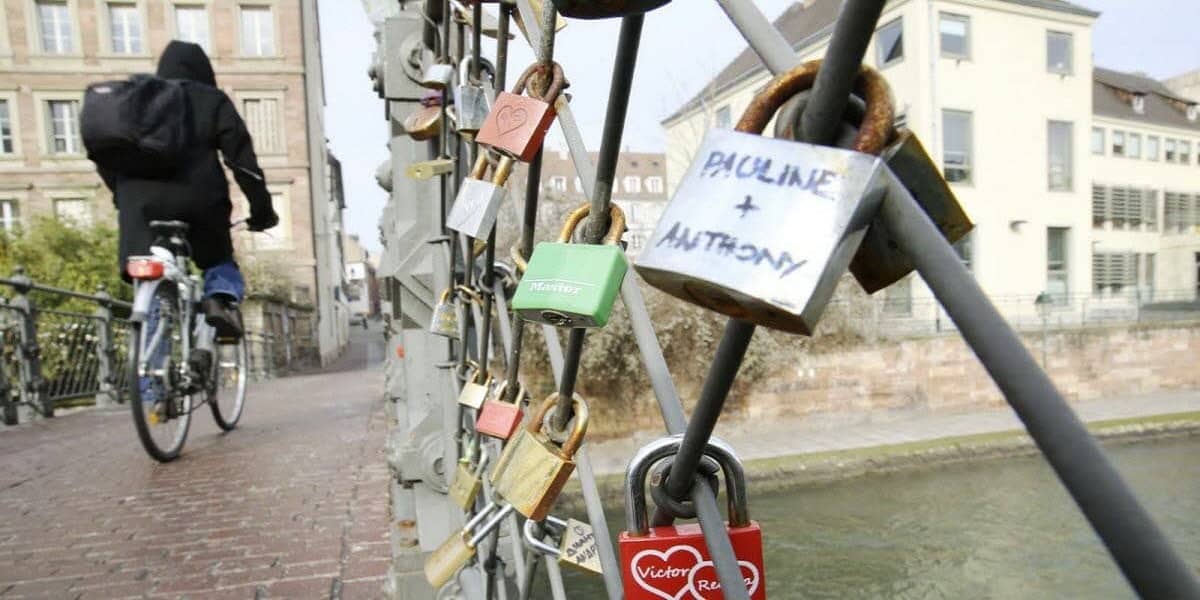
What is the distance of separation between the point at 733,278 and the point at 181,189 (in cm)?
344

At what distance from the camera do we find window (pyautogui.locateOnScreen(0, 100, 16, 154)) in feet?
74.1

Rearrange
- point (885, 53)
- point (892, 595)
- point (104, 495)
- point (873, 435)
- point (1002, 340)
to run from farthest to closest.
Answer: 1. point (885, 53)
2. point (873, 435)
3. point (892, 595)
4. point (104, 495)
5. point (1002, 340)

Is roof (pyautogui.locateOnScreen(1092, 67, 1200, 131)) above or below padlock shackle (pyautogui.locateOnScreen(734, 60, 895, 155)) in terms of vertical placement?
above

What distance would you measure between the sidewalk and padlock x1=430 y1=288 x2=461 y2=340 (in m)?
7.92

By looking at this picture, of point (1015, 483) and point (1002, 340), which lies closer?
point (1002, 340)

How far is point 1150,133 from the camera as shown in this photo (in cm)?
2266

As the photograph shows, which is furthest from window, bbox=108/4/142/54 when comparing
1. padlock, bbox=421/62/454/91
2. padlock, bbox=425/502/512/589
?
padlock, bbox=425/502/512/589

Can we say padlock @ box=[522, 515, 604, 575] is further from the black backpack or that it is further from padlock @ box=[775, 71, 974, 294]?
the black backpack

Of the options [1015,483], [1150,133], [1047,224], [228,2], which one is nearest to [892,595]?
[1015,483]

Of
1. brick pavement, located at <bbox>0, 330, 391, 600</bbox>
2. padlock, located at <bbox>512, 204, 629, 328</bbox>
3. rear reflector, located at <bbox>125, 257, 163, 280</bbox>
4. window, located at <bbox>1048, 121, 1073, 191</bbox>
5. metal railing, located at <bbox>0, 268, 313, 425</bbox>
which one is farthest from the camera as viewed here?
window, located at <bbox>1048, 121, 1073, 191</bbox>

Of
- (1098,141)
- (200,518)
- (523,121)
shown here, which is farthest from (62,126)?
(1098,141)

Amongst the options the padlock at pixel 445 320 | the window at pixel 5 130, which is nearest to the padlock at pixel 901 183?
the padlock at pixel 445 320

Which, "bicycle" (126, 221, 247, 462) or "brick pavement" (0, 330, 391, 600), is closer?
"brick pavement" (0, 330, 391, 600)

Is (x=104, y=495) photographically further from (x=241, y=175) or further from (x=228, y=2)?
(x=228, y=2)
